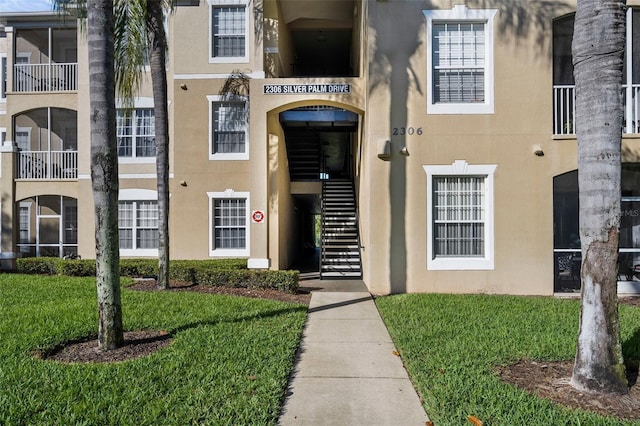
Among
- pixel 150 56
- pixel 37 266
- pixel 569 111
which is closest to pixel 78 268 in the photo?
pixel 37 266

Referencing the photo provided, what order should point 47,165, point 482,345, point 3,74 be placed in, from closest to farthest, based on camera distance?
point 482,345 < point 47,165 < point 3,74

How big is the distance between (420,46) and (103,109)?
777cm

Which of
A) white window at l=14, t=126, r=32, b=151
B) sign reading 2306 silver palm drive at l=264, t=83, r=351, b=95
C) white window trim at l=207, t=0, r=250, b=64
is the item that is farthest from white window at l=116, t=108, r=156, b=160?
white window at l=14, t=126, r=32, b=151

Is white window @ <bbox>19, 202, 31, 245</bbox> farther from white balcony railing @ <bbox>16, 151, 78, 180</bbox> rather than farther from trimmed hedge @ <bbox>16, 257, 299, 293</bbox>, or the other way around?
trimmed hedge @ <bbox>16, 257, 299, 293</bbox>

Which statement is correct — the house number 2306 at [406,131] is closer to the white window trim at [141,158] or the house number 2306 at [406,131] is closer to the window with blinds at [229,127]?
the window with blinds at [229,127]

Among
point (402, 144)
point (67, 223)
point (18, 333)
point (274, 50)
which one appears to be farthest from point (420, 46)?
point (67, 223)

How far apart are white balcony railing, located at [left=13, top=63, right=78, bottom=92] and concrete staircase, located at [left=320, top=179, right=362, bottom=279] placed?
10.4 metres

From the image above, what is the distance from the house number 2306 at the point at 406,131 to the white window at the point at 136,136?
8.76 meters

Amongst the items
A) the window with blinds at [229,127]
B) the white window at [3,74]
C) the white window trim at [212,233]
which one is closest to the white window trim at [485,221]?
the white window trim at [212,233]

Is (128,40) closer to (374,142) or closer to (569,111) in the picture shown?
(374,142)

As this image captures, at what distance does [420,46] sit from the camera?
10672 mm

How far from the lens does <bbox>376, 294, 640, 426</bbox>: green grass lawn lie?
406 cm

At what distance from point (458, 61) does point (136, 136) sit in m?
10.8

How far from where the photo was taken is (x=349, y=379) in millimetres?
5125
